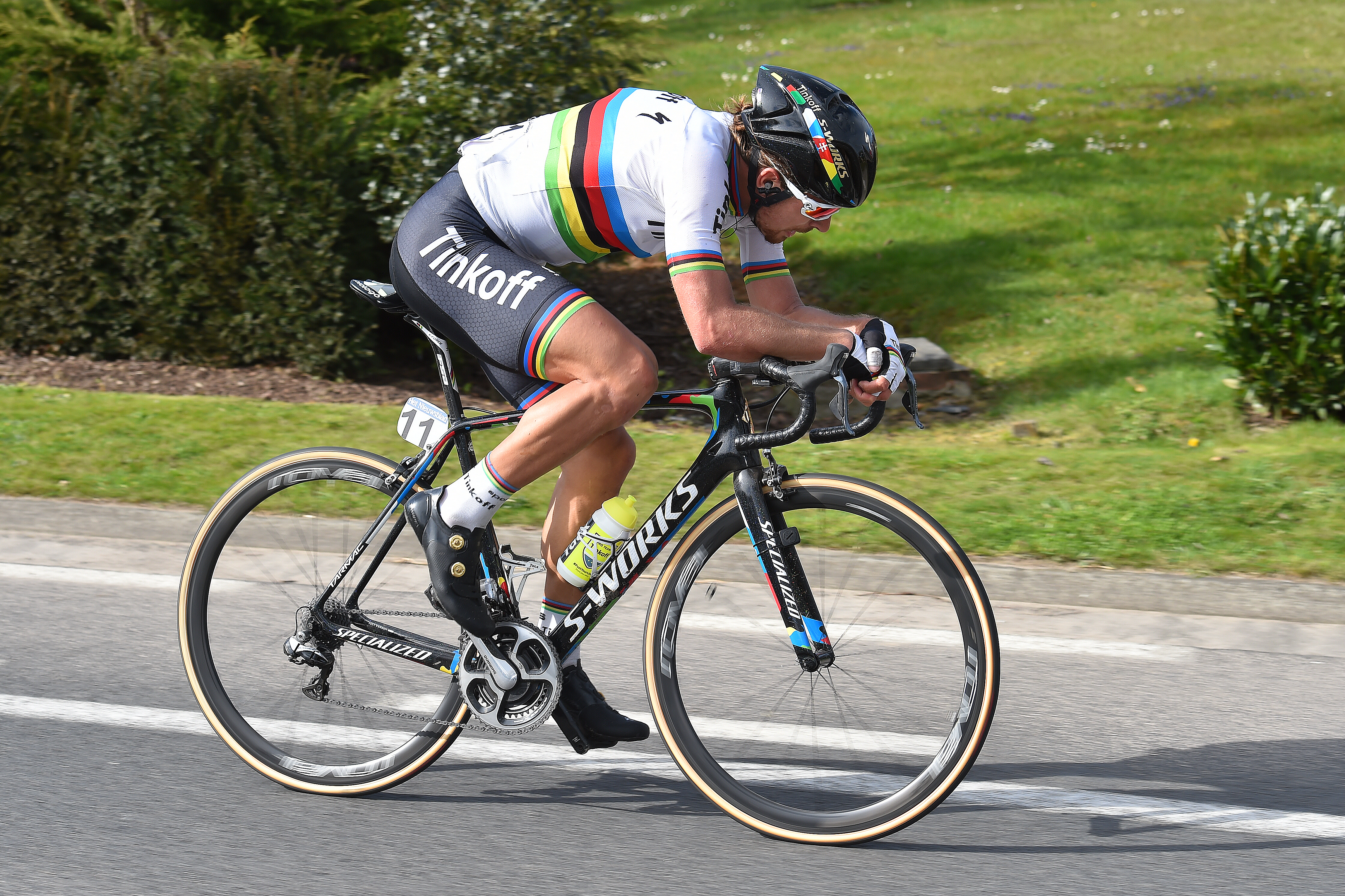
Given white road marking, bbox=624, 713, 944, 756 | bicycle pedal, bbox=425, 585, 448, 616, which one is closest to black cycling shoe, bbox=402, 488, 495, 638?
bicycle pedal, bbox=425, 585, 448, 616

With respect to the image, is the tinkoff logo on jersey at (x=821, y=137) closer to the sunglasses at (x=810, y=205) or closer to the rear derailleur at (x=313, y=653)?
the sunglasses at (x=810, y=205)

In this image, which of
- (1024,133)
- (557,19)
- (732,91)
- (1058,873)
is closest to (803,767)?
(1058,873)

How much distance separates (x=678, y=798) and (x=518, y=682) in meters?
0.59

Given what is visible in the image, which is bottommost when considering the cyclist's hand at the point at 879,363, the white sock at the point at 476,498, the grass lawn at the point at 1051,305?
the grass lawn at the point at 1051,305

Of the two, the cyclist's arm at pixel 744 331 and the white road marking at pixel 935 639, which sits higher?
the cyclist's arm at pixel 744 331

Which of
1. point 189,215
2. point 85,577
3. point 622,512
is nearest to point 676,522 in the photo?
point 622,512

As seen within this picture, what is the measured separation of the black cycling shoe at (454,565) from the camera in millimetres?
3330

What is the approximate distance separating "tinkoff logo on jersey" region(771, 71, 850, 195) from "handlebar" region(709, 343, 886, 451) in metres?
0.40

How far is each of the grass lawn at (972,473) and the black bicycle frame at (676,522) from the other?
2.27m

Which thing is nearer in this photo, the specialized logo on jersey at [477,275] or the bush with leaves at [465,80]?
the specialized logo on jersey at [477,275]

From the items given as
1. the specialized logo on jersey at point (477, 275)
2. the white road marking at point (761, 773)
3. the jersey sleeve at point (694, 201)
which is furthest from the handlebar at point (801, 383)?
the white road marking at point (761, 773)

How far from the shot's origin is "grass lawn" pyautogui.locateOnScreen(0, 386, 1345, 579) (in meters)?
5.46

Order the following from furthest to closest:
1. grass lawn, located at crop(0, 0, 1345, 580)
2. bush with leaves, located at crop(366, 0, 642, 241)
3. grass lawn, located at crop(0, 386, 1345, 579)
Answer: bush with leaves, located at crop(366, 0, 642, 241) → grass lawn, located at crop(0, 0, 1345, 580) → grass lawn, located at crop(0, 386, 1345, 579)

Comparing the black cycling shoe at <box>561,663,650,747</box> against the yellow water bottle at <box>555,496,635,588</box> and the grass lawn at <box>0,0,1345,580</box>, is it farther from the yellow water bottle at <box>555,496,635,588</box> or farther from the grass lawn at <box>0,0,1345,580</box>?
the grass lawn at <box>0,0,1345,580</box>
